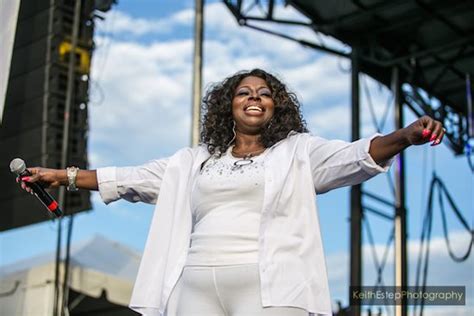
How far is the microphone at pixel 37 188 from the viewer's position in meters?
2.09

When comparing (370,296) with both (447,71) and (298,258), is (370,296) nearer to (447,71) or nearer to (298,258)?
(447,71)

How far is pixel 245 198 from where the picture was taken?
200 cm

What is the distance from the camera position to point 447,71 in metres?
8.00

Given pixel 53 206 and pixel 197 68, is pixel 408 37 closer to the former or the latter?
pixel 197 68

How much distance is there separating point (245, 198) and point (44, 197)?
21.7 inches

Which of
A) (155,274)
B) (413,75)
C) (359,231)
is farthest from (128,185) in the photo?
(413,75)

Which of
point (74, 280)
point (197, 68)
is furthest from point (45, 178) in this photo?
point (74, 280)

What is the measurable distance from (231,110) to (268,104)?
0.49 feet

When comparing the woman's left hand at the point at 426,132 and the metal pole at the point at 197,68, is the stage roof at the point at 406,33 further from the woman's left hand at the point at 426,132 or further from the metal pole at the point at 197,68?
the woman's left hand at the point at 426,132

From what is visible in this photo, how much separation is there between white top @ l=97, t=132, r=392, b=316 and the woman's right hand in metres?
0.11

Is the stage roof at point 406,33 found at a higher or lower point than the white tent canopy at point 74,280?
higher

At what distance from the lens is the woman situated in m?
1.89

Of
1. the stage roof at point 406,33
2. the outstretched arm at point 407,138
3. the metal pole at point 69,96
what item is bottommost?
the outstretched arm at point 407,138

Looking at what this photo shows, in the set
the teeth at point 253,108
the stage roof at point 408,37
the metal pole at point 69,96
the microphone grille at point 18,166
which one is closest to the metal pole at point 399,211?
the stage roof at point 408,37
